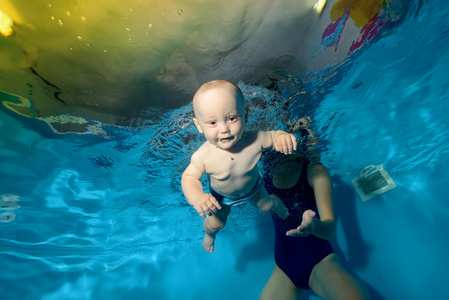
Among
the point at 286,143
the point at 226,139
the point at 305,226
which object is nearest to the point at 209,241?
the point at 305,226

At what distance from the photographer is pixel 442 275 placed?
6422mm

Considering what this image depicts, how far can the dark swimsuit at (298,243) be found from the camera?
184 inches

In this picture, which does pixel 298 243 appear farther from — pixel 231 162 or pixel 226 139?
pixel 226 139

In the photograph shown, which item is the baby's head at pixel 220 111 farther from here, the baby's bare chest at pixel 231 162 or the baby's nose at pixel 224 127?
the baby's bare chest at pixel 231 162

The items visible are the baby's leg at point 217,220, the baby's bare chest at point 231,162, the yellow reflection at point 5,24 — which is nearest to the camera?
the yellow reflection at point 5,24

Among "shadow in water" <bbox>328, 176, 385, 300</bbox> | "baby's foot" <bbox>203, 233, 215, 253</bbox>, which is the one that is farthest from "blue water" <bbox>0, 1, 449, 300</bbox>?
"baby's foot" <bbox>203, 233, 215, 253</bbox>

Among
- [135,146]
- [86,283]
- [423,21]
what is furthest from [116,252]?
[423,21]

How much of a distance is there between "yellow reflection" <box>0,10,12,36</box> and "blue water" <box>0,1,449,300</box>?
1.28 metres

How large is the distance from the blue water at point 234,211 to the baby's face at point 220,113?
1.59m

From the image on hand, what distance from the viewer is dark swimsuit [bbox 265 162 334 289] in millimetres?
4664

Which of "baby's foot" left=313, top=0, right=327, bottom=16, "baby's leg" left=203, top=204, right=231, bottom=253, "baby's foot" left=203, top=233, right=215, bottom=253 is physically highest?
"baby's foot" left=313, top=0, right=327, bottom=16

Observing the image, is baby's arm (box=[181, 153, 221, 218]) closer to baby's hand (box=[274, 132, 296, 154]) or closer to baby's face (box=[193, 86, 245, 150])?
baby's face (box=[193, 86, 245, 150])

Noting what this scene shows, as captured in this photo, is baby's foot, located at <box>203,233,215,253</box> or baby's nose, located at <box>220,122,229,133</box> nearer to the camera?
baby's nose, located at <box>220,122,229,133</box>

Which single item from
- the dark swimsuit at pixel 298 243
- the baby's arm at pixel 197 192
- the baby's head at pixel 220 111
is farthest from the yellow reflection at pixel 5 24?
the dark swimsuit at pixel 298 243
